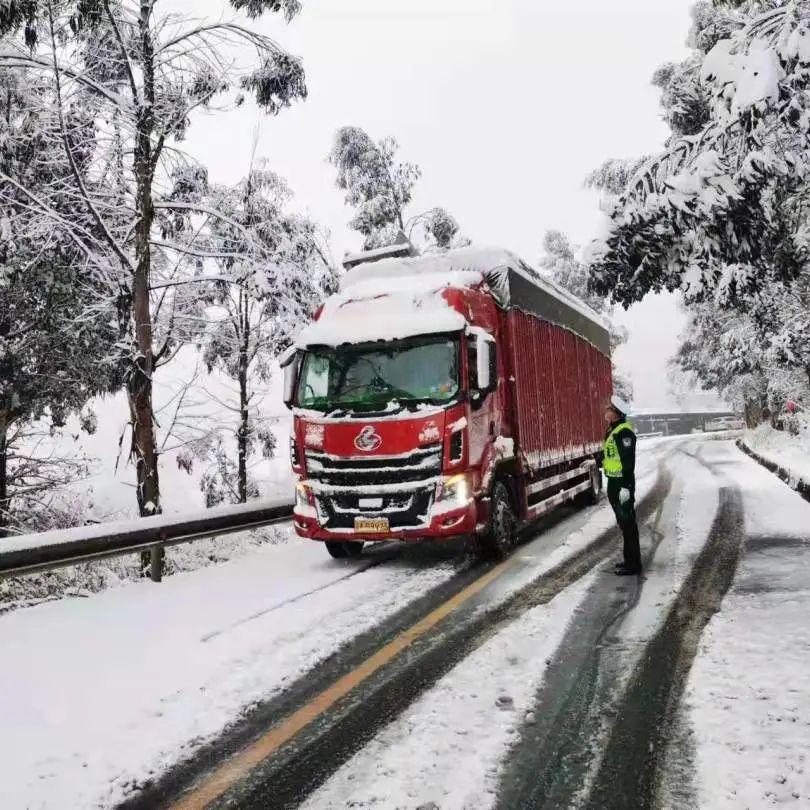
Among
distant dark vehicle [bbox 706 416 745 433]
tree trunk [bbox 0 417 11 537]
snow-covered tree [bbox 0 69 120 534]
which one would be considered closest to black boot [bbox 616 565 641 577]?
snow-covered tree [bbox 0 69 120 534]

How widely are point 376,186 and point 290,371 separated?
17933mm

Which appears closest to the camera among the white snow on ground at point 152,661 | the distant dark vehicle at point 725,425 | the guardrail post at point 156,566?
the white snow on ground at point 152,661

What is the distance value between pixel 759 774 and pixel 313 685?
102 inches

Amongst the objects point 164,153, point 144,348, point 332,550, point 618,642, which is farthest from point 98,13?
point 618,642

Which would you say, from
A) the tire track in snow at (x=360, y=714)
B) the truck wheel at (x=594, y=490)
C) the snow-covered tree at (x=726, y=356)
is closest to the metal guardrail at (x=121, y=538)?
the tire track in snow at (x=360, y=714)

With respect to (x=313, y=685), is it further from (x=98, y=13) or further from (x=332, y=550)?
(x=98, y=13)

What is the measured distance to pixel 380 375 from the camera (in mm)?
8234

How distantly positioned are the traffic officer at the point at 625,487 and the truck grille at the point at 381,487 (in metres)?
1.86

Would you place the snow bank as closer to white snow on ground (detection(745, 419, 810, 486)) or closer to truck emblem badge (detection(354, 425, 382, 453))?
truck emblem badge (detection(354, 425, 382, 453))

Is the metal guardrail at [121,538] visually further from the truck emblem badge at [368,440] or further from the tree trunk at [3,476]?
the tree trunk at [3,476]

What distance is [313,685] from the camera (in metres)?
4.59

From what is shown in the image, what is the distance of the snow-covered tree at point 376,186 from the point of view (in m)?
24.8

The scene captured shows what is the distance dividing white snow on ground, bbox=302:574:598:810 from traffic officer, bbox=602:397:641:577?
2700 mm

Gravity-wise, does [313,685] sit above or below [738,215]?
below
